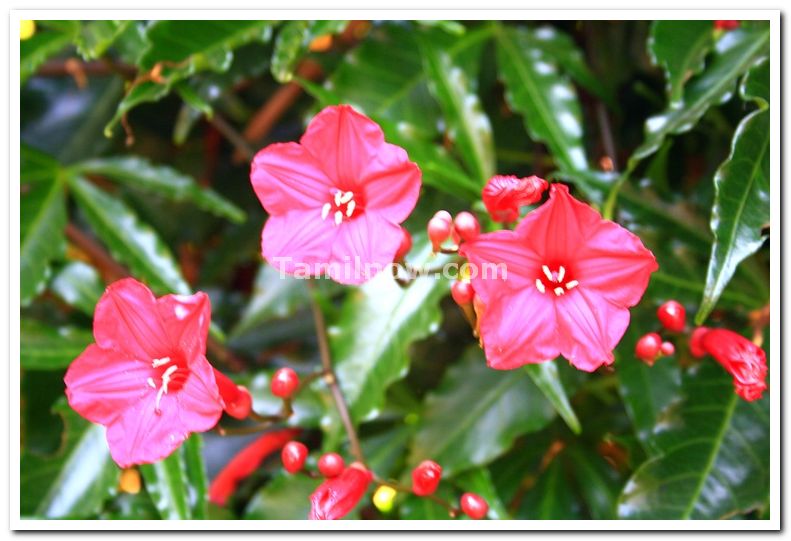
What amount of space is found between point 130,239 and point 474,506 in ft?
1.88

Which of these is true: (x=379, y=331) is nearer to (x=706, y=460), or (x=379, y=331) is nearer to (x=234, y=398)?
(x=234, y=398)

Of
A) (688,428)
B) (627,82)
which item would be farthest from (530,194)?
(627,82)

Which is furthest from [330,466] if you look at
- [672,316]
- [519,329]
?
[672,316]

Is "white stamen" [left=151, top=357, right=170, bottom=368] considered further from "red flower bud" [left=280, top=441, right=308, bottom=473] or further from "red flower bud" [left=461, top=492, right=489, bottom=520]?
"red flower bud" [left=461, top=492, right=489, bottom=520]

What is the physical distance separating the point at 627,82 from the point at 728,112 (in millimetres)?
196

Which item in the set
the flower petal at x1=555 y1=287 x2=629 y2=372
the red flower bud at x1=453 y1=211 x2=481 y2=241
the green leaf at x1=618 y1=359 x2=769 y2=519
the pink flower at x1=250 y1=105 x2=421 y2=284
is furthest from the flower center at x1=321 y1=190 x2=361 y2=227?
the green leaf at x1=618 y1=359 x2=769 y2=519

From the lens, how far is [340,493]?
0.81 m

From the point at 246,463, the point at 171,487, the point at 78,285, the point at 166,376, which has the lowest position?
the point at 246,463

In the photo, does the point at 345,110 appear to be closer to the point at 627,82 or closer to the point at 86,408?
the point at 86,408

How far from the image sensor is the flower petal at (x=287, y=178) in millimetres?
792

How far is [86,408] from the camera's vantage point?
A: 0.79 meters

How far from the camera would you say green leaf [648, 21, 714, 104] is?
0.95m

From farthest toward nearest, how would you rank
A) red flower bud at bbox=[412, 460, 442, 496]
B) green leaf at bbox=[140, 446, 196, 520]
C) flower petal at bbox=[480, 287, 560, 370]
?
green leaf at bbox=[140, 446, 196, 520], red flower bud at bbox=[412, 460, 442, 496], flower petal at bbox=[480, 287, 560, 370]

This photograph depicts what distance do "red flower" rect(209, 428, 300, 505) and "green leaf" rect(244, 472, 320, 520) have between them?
0.15 meters
